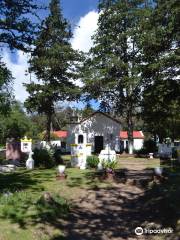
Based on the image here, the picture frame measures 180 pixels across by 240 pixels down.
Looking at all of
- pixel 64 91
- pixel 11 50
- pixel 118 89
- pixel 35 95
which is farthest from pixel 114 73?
pixel 11 50

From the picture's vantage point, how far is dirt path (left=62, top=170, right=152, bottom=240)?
11.2m

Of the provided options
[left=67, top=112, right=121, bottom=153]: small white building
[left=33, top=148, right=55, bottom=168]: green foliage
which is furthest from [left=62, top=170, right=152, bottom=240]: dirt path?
[left=67, top=112, right=121, bottom=153]: small white building

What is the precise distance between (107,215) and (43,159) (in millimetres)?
14544

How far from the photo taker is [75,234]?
11.0m

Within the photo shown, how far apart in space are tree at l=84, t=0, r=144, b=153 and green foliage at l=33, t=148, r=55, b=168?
18083 mm

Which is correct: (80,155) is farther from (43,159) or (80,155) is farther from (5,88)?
(5,88)

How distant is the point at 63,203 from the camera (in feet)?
44.9

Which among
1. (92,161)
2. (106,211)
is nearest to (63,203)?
(106,211)

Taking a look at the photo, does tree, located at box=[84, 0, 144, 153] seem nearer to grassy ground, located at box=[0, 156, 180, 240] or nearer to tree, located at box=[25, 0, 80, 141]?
tree, located at box=[25, 0, 80, 141]

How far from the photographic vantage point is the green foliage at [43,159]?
27269 mm

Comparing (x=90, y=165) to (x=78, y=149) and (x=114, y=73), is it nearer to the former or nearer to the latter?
(x=78, y=149)

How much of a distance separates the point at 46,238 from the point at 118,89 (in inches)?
1468

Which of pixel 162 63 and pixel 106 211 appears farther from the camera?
pixel 162 63

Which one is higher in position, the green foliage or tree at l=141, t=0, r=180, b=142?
tree at l=141, t=0, r=180, b=142
